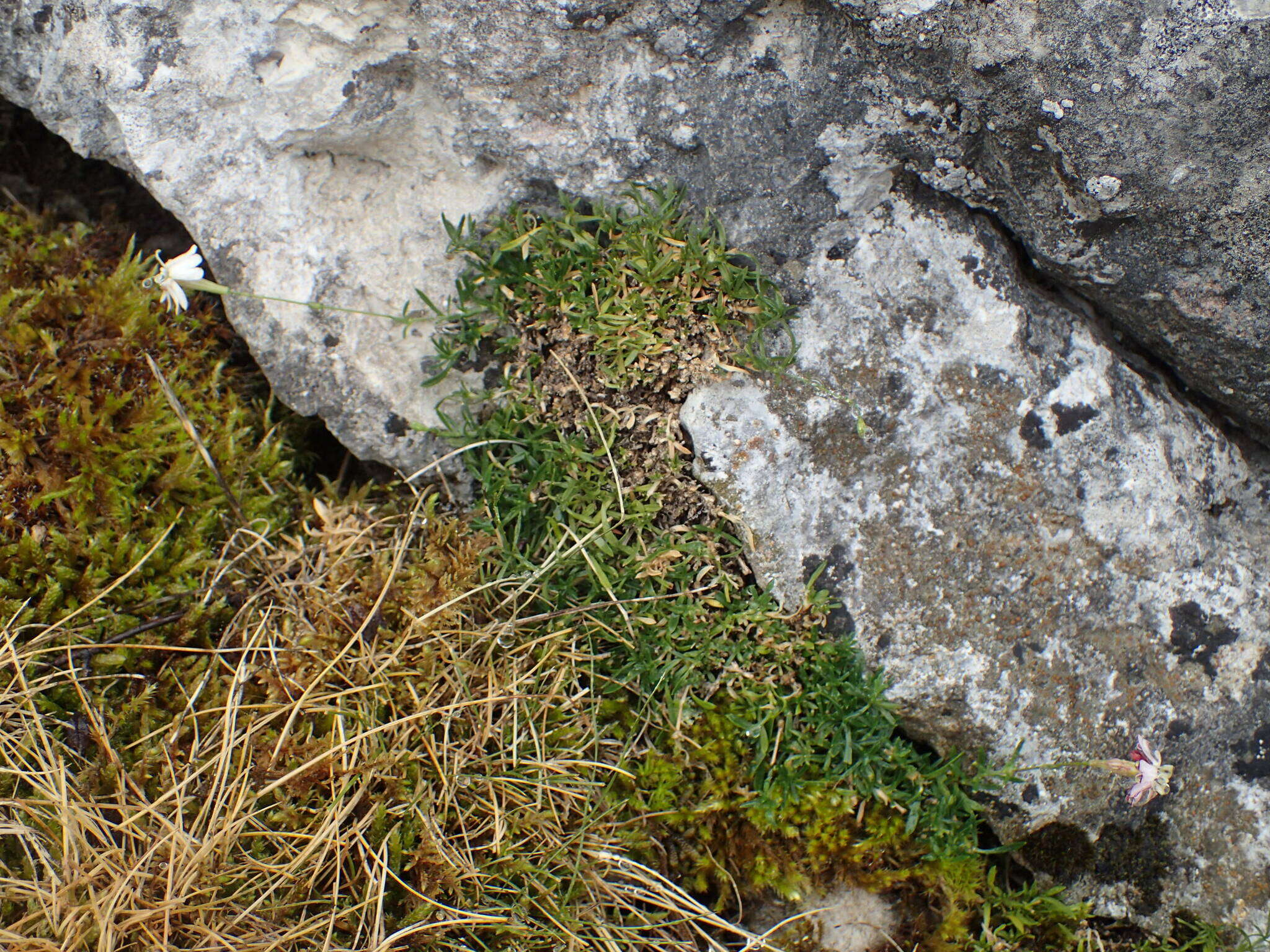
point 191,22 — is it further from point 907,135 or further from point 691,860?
→ point 691,860

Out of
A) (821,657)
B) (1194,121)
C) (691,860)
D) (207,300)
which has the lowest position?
(691,860)

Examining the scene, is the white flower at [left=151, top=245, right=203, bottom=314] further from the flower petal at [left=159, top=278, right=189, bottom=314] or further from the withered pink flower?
the withered pink flower

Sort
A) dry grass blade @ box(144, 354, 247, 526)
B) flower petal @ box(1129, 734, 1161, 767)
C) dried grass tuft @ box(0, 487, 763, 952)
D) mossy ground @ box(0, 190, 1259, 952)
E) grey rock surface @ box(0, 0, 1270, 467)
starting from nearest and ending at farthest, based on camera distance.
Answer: grey rock surface @ box(0, 0, 1270, 467) < dried grass tuft @ box(0, 487, 763, 952) < mossy ground @ box(0, 190, 1259, 952) < flower petal @ box(1129, 734, 1161, 767) < dry grass blade @ box(144, 354, 247, 526)

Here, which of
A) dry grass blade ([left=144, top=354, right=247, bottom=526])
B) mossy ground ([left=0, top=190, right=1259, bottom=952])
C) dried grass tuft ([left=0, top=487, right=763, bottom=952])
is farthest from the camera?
dry grass blade ([left=144, top=354, right=247, bottom=526])

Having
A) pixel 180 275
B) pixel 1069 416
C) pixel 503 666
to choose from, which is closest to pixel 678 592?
pixel 503 666

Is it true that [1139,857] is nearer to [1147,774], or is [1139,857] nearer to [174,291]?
[1147,774]

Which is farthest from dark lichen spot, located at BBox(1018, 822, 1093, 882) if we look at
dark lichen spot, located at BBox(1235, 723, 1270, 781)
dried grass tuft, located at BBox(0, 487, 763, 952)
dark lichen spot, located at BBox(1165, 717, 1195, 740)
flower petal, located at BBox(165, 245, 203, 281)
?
flower petal, located at BBox(165, 245, 203, 281)

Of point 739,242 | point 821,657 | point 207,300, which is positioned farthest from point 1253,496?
point 207,300

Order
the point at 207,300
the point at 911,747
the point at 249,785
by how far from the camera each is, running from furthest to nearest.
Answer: the point at 207,300, the point at 911,747, the point at 249,785
